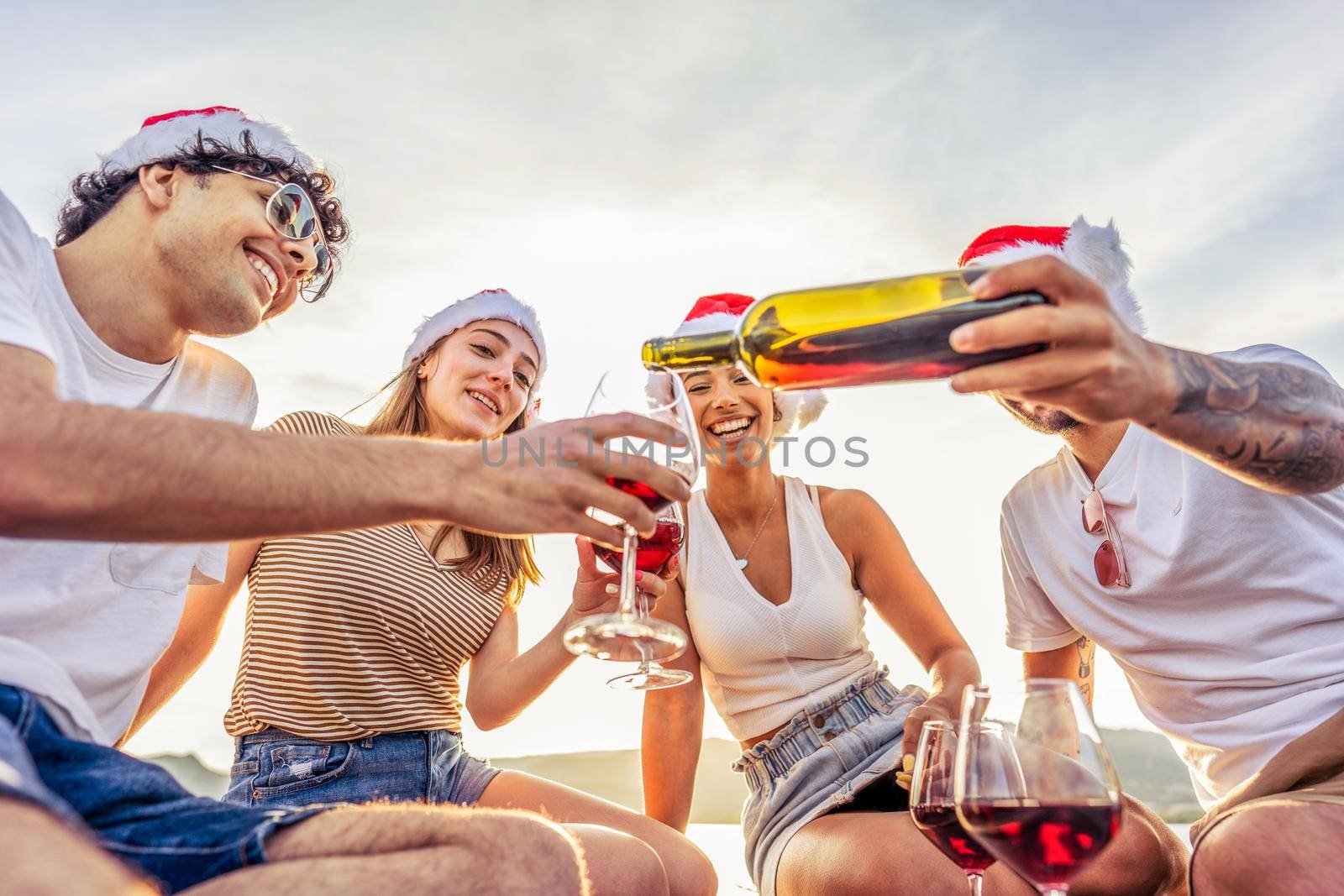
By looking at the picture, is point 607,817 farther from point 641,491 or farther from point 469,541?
point 641,491

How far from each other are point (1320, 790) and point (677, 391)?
1355 millimetres

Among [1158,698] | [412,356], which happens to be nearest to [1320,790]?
[1158,698]

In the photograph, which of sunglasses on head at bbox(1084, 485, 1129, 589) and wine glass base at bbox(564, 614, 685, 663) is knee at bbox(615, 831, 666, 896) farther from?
sunglasses on head at bbox(1084, 485, 1129, 589)

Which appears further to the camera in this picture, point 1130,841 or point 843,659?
point 843,659

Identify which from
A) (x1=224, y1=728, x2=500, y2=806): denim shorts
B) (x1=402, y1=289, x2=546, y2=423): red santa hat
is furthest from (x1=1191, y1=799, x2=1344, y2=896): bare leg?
(x1=402, y1=289, x2=546, y2=423): red santa hat

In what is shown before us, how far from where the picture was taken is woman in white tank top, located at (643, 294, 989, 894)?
2.56 m

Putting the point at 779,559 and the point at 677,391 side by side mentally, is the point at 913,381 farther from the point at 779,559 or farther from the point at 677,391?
the point at 779,559

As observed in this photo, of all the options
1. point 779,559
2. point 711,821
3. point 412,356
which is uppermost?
point 412,356

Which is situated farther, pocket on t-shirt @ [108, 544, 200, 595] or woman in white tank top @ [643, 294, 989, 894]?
woman in white tank top @ [643, 294, 989, 894]

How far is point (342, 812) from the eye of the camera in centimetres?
121

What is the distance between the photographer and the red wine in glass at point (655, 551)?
6.37 feet

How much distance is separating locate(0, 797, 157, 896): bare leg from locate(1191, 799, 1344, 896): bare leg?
5.20 feet

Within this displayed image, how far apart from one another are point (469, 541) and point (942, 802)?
6.42 ft

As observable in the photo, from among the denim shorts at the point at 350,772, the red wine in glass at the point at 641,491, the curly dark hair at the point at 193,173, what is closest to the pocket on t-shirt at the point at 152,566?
the denim shorts at the point at 350,772
